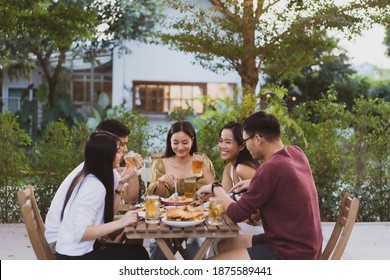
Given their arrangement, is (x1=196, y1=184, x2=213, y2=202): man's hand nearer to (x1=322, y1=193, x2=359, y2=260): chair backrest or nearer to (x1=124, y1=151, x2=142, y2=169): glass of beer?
(x1=124, y1=151, x2=142, y2=169): glass of beer

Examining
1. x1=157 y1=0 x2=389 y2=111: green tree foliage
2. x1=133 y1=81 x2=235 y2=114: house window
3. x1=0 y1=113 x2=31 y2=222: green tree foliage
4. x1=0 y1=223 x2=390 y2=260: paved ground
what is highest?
x1=157 y1=0 x2=389 y2=111: green tree foliage

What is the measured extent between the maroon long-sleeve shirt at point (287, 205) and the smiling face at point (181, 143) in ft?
4.88

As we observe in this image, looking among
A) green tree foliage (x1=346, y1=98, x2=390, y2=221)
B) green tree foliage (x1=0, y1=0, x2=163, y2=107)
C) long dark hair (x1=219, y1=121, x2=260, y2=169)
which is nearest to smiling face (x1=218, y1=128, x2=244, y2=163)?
long dark hair (x1=219, y1=121, x2=260, y2=169)

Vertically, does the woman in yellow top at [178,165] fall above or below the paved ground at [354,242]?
above

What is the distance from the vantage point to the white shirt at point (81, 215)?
3.27m

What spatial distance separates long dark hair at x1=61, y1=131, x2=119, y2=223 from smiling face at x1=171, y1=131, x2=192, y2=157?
138 centimetres

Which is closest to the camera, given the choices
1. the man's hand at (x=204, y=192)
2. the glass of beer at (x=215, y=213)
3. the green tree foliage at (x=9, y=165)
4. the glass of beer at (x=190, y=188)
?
the glass of beer at (x=215, y=213)

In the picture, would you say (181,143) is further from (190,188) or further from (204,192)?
(204,192)

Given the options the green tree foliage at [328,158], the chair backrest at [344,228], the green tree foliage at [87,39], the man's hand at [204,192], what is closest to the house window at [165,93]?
the green tree foliage at [87,39]

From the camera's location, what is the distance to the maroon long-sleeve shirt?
128 inches

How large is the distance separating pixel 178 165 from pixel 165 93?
11.6m

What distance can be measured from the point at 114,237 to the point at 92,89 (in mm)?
13848

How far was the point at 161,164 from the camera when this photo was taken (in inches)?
191

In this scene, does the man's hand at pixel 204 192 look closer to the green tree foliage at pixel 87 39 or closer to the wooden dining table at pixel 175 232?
the wooden dining table at pixel 175 232
